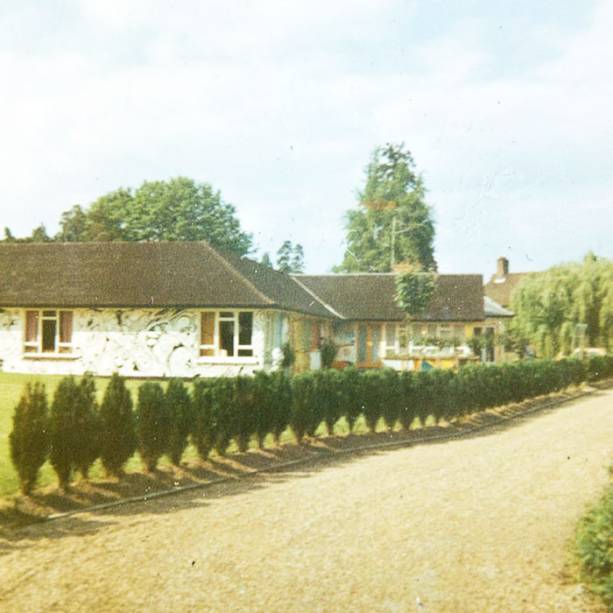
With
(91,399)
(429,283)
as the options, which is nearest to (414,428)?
(91,399)

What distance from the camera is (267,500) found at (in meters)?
10.1

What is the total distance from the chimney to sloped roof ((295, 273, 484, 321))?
1709 inches

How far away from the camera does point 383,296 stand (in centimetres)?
4103

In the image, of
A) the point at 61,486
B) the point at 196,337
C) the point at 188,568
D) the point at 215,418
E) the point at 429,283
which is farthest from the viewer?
the point at 429,283

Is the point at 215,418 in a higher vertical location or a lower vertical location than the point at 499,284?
lower

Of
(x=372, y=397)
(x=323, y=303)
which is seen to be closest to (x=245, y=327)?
(x=372, y=397)

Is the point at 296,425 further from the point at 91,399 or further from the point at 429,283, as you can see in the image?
the point at 429,283

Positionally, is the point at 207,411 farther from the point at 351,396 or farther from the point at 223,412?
the point at 351,396

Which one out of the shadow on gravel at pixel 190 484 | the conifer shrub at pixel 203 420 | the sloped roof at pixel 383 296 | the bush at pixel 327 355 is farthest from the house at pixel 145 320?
the conifer shrub at pixel 203 420

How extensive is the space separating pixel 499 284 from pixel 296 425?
69.8m

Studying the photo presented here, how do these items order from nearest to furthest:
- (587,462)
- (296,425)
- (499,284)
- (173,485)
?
(173,485) → (587,462) → (296,425) → (499,284)

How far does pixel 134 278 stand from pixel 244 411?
18.0 meters

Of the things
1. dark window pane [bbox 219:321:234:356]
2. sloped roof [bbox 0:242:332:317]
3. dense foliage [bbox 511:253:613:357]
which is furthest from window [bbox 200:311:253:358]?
dense foliage [bbox 511:253:613:357]

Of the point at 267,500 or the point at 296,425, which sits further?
the point at 296,425
